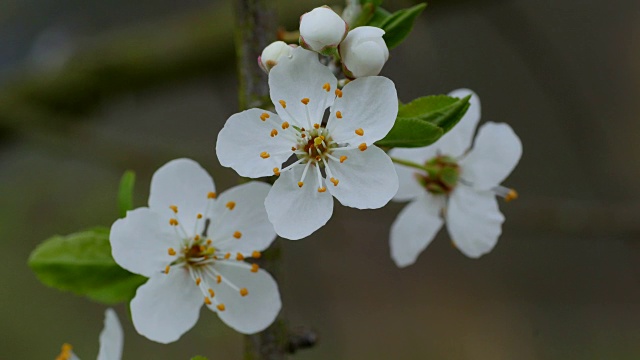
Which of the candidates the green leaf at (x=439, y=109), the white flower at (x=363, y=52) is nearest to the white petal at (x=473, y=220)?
the green leaf at (x=439, y=109)

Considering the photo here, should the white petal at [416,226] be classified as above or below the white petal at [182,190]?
below

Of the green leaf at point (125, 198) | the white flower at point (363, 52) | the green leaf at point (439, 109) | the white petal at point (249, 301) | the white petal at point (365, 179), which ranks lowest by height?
the white petal at point (249, 301)

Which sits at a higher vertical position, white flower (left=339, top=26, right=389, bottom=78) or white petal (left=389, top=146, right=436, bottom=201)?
white flower (left=339, top=26, right=389, bottom=78)

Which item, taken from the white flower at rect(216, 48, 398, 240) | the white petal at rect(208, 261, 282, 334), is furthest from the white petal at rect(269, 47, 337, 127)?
the white petal at rect(208, 261, 282, 334)

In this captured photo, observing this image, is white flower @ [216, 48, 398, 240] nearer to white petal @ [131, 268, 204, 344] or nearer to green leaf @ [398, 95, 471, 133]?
green leaf @ [398, 95, 471, 133]

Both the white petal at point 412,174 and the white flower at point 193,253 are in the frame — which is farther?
the white petal at point 412,174

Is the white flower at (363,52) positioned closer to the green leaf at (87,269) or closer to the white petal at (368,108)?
the white petal at (368,108)
